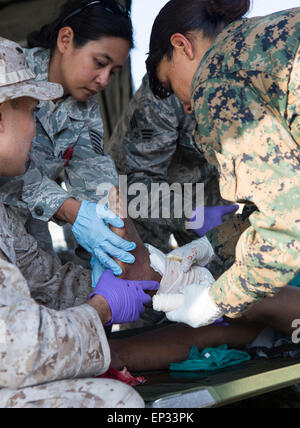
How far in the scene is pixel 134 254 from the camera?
105 inches

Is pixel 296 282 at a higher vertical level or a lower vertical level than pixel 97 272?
lower

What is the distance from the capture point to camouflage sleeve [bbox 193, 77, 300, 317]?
1850 millimetres

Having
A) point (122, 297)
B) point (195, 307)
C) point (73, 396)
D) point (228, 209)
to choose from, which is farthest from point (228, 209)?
point (73, 396)

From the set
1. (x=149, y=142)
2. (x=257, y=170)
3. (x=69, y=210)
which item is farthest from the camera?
(x=149, y=142)

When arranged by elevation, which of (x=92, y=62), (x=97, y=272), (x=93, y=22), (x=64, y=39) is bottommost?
(x=97, y=272)

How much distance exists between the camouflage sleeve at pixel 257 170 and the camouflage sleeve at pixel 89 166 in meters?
1.36

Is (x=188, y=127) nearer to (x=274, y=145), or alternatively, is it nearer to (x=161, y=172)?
(x=161, y=172)

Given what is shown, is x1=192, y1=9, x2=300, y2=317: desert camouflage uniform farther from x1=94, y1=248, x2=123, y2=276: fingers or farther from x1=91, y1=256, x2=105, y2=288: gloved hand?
x1=91, y1=256, x2=105, y2=288: gloved hand

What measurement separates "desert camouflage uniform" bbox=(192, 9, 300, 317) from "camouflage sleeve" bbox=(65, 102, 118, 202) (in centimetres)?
136

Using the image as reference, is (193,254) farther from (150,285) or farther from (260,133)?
(260,133)

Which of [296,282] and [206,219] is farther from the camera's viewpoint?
[206,219]

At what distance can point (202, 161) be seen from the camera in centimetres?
428

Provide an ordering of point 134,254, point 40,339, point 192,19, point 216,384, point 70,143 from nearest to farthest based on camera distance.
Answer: point 40,339, point 216,384, point 192,19, point 134,254, point 70,143

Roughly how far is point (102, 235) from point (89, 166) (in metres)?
0.87
